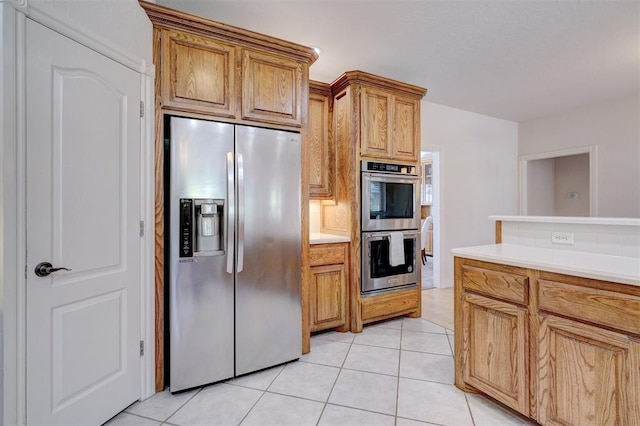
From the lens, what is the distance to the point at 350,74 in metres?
2.77

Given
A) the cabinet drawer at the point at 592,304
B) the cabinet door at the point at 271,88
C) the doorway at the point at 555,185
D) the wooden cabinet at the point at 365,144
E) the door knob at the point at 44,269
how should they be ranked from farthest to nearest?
1. the doorway at the point at 555,185
2. the wooden cabinet at the point at 365,144
3. the cabinet door at the point at 271,88
4. the door knob at the point at 44,269
5. the cabinet drawer at the point at 592,304

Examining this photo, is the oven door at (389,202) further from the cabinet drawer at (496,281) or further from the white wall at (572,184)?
the white wall at (572,184)

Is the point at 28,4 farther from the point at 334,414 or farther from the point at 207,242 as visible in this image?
the point at 334,414

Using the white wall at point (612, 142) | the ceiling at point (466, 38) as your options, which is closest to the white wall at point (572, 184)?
the white wall at point (612, 142)

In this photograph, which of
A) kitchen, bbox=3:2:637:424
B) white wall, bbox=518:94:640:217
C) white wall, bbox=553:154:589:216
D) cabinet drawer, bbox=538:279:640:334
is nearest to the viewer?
cabinet drawer, bbox=538:279:640:334

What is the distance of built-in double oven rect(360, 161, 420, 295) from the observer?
285 cm

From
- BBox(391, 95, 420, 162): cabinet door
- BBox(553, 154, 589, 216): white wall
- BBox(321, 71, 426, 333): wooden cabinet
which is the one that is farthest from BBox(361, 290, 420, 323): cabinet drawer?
BBox(553, 154, 589, 216): white wall

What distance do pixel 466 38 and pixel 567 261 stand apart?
Result: 2.06 m

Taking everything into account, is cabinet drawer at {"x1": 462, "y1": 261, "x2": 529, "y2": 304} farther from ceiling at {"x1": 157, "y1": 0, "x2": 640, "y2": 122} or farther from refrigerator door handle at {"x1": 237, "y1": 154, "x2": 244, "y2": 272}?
ceiling at {"x1": 157, "y1": 0, "x2": 640, "y2": 122}

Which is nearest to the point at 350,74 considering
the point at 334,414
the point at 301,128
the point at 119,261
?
the point at 301,128

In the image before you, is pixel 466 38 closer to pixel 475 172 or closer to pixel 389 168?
pixel 389 168

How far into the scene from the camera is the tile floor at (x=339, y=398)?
1.65m

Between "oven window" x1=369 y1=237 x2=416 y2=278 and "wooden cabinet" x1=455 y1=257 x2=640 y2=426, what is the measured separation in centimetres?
105

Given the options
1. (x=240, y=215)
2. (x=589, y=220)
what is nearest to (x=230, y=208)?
(x=240, y=215)
